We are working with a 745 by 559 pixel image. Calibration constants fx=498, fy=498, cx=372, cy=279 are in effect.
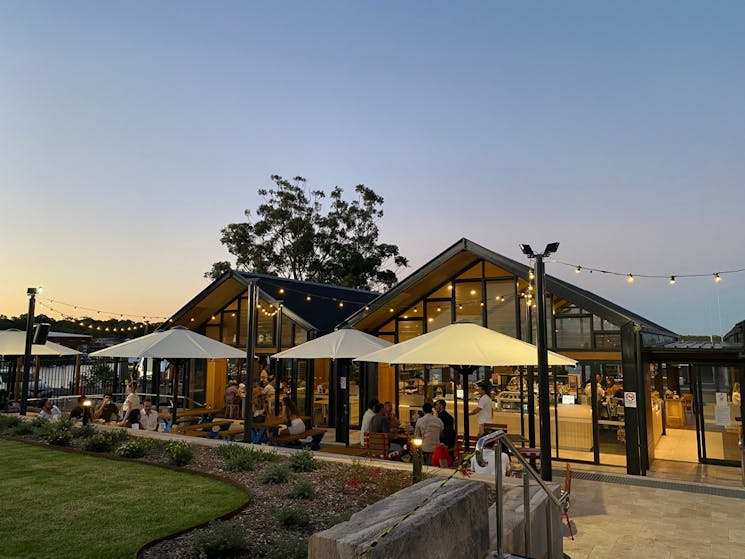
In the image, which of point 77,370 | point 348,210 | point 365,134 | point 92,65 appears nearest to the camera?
point 92,65

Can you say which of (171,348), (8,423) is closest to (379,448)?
(171,348)

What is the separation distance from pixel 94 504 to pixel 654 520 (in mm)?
6553

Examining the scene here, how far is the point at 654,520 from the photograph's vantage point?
619 cm

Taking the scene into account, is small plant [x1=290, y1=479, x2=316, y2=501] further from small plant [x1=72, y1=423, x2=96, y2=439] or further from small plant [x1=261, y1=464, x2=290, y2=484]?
small plant [x1=72, y1=423, x2=96, y2=439]

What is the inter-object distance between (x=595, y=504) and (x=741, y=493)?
2260mm

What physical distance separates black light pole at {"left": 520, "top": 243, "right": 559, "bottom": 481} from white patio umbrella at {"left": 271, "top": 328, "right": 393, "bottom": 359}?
3.74 metres

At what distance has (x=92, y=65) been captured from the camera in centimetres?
1145

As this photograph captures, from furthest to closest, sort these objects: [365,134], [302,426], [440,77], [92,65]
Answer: [365,134]
[440,77]
[92,65]
[302,426]

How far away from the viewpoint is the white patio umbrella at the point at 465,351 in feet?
23.3

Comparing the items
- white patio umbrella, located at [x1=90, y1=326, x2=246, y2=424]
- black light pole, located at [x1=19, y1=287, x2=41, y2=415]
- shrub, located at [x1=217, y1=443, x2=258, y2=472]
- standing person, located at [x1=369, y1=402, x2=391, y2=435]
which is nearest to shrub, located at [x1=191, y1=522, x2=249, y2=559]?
shrub, located at [x1=217, y1=443, x2=258, y2=472]

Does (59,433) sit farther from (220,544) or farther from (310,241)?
(310,241)

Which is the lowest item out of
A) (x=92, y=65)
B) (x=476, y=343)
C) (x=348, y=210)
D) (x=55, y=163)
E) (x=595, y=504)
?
(x=595, y=504)

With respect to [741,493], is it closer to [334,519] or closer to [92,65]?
[334,519]

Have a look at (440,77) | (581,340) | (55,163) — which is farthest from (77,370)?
(581,340)
